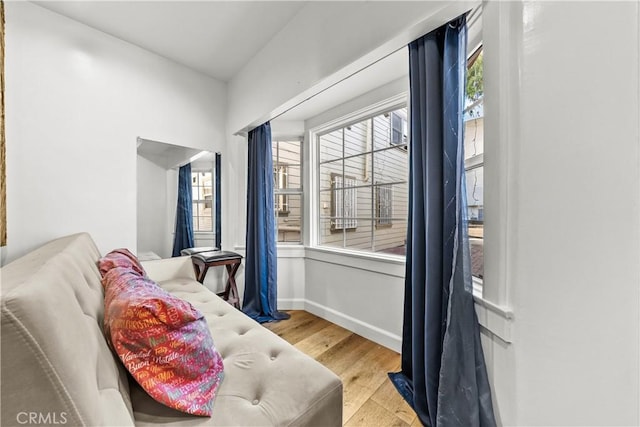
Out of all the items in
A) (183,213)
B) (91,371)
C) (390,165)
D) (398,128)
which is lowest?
(91,371)

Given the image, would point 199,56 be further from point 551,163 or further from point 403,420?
point 403,420

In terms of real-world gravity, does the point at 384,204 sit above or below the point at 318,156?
below

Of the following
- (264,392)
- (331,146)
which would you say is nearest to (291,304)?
(331,146)

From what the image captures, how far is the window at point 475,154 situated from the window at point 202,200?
7.82 feet

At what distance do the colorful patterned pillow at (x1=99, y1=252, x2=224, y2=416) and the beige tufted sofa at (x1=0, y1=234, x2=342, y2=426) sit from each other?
0.14 ft

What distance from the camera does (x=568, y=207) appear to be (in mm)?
801

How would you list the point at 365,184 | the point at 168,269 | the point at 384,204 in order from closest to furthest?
the point at 168,269 → the point at 384,204 → the point at 365,184

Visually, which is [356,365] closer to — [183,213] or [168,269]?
[168,269]

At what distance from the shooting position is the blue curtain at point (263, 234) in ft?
8.09

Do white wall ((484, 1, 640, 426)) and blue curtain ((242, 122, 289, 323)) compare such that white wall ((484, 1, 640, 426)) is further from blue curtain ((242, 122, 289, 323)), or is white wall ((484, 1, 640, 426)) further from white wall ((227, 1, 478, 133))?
blue curtain ((242, 122, 289, 323))

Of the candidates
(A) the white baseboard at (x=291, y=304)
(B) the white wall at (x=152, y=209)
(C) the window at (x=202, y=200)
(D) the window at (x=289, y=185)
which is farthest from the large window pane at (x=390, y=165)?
(B) the white wall at (x=152, y=209)

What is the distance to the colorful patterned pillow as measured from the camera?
2.37 ft

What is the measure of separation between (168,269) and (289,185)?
1.46 m

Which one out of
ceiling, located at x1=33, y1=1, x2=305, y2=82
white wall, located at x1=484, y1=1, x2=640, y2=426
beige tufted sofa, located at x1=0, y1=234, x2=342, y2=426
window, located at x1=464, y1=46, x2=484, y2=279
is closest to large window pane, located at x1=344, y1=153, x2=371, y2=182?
window, located at x1=464, y1=46, x2=484, y2=279
